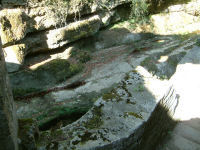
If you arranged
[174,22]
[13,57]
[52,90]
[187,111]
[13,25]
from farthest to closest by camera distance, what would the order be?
1. [174,22]
2. [13,57]
3. [13,25]
4. [52,90]
5. [187,111]

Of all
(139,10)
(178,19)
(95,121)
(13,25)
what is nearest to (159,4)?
(178,19)

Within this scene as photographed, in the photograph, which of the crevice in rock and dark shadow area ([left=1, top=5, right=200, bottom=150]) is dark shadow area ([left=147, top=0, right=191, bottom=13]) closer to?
dark shadow area ([left=1, top=5, right=200, bottom=150])

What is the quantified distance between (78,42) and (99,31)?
253 cm

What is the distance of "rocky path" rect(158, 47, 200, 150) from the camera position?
4.35 meters

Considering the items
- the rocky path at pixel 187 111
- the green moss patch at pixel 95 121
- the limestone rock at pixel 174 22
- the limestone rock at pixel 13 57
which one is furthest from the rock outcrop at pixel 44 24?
the green moss patch at pixel 95 121

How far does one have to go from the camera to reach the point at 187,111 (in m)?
5.12

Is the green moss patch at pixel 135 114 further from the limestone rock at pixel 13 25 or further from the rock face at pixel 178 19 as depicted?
the rock face at pixel 178 19

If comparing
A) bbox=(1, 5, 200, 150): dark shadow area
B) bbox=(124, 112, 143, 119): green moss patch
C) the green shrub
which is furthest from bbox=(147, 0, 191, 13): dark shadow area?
bbox=(124, 112, 143, 119): green moss patch

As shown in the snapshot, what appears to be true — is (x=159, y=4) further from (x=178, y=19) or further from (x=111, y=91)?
(x=111, y=91)

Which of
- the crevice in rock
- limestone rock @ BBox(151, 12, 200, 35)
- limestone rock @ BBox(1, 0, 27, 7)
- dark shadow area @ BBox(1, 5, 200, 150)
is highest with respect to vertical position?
limestone rock @ BBox(1, 0, 27, 7)

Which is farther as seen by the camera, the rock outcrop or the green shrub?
the green shrub

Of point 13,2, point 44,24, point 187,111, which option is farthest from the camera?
point 44,24

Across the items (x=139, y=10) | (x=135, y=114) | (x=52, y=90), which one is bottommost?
(x=52, y=90)

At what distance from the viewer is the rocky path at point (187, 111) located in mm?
4352
